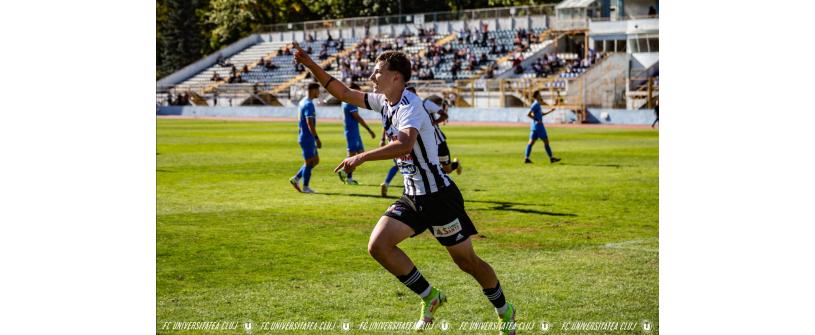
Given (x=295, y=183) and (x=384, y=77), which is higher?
(x=384, y=77)

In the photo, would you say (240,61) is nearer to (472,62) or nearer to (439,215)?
(472,62)

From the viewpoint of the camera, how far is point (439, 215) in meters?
7.64

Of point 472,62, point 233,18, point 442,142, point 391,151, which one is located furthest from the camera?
point 233,18

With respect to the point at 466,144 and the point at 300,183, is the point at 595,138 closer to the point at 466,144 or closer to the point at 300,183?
the point at 466,144

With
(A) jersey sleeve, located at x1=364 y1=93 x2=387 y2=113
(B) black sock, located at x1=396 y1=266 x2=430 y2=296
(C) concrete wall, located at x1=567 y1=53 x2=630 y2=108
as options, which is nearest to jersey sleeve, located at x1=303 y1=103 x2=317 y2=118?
(A) jersey sleeve, located at x1=364 y1=93 x2=387 y2=113

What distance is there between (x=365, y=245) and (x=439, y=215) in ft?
13.9

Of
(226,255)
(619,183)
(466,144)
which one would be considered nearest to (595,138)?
(466,144)

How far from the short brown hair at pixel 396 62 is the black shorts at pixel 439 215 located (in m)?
0.93

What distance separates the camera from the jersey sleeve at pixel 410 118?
738cm

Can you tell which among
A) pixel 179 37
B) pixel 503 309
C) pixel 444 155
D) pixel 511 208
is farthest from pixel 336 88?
pixel 179 37

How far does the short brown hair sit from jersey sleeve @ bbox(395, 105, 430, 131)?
0.38m

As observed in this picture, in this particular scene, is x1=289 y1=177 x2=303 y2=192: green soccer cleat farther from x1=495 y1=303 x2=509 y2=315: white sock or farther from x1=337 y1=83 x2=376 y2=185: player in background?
x1=495 y1=303 x2=509 y2=315: white sock

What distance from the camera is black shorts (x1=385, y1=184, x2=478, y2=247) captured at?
7.64 m

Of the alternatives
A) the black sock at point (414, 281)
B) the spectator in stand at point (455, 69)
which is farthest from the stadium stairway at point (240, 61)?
the black sock at point (414, 281)
